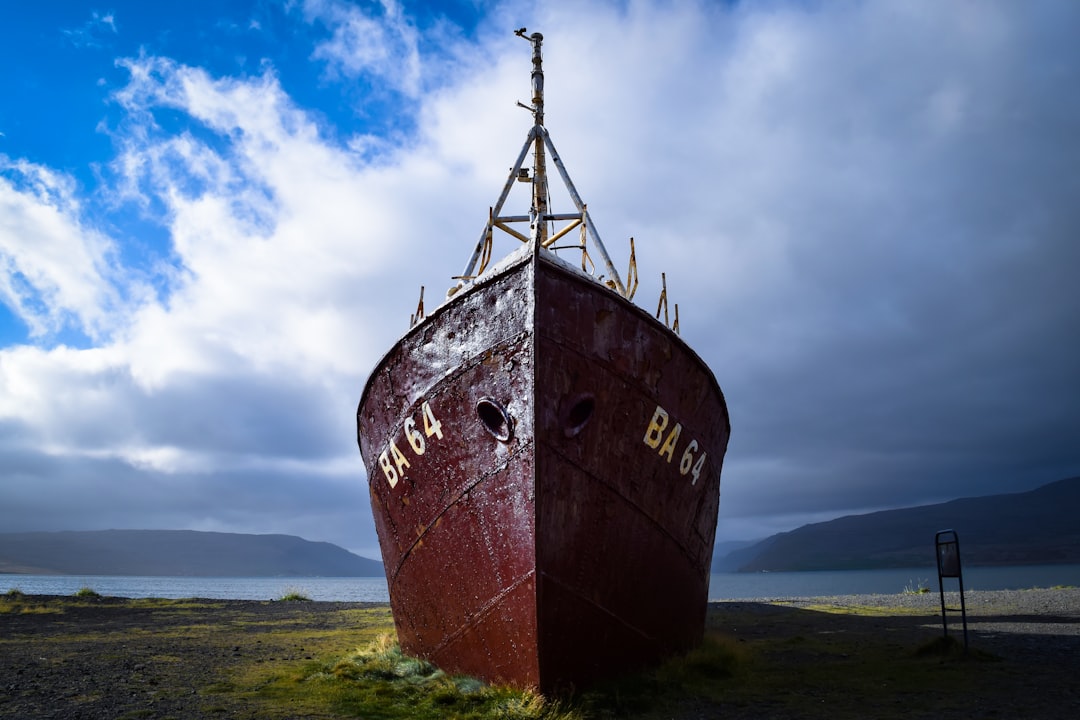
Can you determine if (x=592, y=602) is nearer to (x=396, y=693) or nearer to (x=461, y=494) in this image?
(x=461, y=494)

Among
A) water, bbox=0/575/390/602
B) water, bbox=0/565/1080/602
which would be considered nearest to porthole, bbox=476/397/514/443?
water, bbox=0/575/390/602

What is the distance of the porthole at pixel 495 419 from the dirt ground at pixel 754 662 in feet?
8.46

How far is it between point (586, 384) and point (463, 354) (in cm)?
118

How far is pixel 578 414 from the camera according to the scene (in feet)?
18.9

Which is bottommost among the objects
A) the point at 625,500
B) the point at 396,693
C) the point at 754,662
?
the point at 754,662

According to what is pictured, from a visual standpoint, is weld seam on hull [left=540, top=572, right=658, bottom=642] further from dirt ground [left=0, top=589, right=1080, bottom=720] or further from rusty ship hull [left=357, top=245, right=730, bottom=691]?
dirt ground [left=0, top=589, right=1080, bottom=720]

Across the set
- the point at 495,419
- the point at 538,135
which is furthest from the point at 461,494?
the point at 538,135

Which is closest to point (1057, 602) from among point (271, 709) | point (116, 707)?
point (271, 709)

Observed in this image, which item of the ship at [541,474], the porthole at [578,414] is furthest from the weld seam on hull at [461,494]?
the porthole at [578,414]

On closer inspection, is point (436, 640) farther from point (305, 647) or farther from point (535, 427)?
point (305, 647)

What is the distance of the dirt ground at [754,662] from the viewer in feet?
18.5

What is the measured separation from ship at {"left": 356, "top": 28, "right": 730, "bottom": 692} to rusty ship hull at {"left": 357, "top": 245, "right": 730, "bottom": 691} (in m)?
0.01

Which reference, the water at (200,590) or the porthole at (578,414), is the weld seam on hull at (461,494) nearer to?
the porthole at (578,414)

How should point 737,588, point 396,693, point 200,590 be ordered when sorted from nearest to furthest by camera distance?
1. point 396,693
2. point 200,590
3. point 737,588
